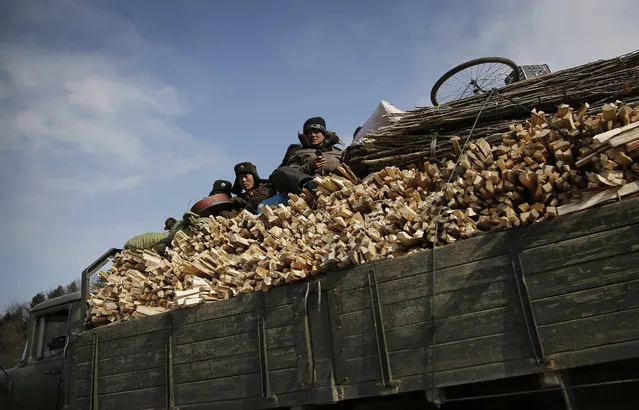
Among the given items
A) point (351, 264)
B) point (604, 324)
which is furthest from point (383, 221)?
point (604, 324)

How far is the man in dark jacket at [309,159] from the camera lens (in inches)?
265

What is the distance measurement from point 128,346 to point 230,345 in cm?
126

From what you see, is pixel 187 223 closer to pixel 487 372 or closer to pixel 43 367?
pixel 43 367

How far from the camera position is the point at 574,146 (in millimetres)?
3723

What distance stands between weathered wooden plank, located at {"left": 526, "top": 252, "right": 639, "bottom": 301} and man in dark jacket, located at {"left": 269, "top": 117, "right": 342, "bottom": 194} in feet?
10.8

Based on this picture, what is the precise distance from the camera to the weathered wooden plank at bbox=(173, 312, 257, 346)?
4297mm

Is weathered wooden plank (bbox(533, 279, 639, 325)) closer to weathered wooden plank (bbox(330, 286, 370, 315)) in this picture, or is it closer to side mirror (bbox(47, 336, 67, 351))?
weathered wooden plank (bbox(330, 286, 370, 315))

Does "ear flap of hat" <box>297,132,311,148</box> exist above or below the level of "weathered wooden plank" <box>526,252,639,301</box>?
above

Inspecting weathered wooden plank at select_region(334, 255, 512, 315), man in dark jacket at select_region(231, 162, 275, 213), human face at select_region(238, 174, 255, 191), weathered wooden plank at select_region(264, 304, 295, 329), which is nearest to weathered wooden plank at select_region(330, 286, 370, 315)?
weathered wooden plank at select_region(334, 255, 512, 315)

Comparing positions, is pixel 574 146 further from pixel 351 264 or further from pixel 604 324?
pixel 351 264

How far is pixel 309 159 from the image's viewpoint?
24.2 feet

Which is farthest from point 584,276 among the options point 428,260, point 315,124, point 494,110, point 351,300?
point 315,124

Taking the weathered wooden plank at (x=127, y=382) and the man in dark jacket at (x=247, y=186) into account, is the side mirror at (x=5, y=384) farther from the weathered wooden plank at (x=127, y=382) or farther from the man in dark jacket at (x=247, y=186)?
the man in dark jacket at (x=247, y=186)

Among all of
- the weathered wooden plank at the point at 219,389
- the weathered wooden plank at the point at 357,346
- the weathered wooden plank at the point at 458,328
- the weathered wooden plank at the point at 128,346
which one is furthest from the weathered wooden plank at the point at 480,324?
the weathered wooden plank at the point at 128,346
